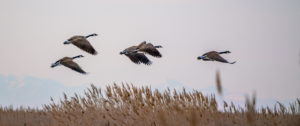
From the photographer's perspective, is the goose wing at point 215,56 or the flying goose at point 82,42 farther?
the flying goose at point 82,42

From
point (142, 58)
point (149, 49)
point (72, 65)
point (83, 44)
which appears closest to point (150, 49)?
point (149, 49)

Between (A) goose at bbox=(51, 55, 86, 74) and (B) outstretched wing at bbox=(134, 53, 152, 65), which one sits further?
(B) outstretched wing at bbox=(134, 53, 152, 65)

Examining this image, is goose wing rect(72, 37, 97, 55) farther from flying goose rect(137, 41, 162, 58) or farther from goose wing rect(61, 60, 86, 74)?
flying goose rect(137, 41, 162, 58)

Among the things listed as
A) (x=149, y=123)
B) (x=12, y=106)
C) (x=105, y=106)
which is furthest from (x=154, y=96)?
(x=12, y=106)

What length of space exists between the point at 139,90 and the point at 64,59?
3144 millimetres

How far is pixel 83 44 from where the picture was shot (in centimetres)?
989

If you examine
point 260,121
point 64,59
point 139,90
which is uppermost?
point 64,59

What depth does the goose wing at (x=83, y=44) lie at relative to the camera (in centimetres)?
977

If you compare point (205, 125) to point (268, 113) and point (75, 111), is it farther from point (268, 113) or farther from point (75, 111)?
point (75, 111)

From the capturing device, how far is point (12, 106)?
→ 1066cm

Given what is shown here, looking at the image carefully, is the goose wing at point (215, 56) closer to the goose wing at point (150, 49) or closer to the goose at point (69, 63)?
the goose wing at point (150, 49)

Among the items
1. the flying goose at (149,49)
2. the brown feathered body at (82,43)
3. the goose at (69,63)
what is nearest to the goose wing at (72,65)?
the goose at (69,63)

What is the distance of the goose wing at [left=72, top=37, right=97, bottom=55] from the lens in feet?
32.0

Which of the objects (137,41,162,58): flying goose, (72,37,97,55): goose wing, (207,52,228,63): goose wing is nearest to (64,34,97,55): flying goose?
(72,37,97,55): goose wing
